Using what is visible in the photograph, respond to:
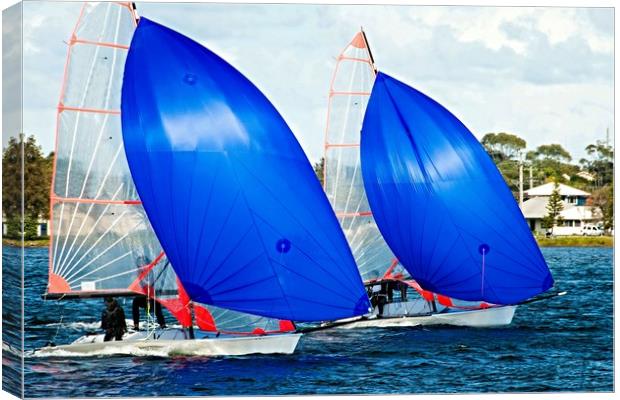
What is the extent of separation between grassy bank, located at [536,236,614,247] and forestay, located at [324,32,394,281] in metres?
4.15

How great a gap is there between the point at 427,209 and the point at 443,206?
0.87ft

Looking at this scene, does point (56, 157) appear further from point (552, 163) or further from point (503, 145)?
point (552, 163)

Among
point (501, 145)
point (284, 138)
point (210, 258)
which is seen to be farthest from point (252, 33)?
point (501, 145)

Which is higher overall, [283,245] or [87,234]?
[87,234]

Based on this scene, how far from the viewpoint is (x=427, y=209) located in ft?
76.1

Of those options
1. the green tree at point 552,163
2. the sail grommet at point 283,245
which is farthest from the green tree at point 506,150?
the sail grommet at point 283,245

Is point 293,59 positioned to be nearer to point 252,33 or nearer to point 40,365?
point 252,33

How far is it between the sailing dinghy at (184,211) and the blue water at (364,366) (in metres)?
0.64

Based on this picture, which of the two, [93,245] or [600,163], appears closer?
[93,245]

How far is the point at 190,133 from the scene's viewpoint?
1912cm

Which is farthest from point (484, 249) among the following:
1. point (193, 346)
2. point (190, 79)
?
point (190, 79)

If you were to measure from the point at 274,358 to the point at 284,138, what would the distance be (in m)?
3.09

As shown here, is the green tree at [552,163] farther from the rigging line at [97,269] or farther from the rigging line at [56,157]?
the rigging line at [56,157]

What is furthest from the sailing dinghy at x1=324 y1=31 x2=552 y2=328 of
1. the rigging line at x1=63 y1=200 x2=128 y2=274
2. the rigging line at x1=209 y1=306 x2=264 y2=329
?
the rigging line at x1=63 y1=200 x2=128 y2=274
